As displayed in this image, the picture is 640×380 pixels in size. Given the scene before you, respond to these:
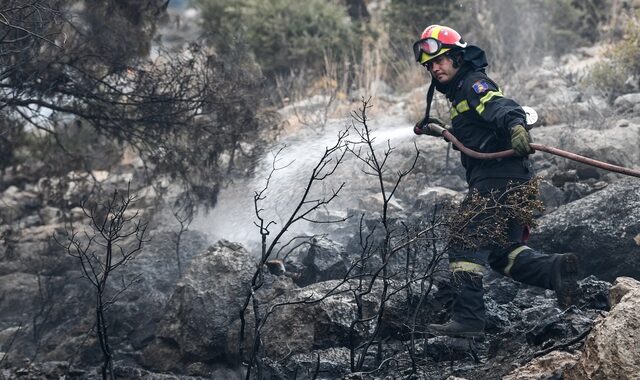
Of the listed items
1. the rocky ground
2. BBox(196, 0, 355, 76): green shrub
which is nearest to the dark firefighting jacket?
the rocky ground

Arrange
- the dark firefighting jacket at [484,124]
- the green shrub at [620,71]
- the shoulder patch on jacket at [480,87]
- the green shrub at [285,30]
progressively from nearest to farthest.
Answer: the dark firefighting jacket at [484,124], the shoulder patch on jacket at [480,87], the green shrub at [620,71], the green shrub at [285,30]

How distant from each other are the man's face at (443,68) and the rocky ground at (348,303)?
120 centimetres

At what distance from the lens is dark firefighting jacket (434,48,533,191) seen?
18.1 ft

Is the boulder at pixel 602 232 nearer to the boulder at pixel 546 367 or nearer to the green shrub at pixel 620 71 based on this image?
the boulder at pixel 546 367

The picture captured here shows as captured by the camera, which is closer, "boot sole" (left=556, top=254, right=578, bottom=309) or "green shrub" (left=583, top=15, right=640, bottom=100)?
"boot sole" (left=556, top=254, right=578, bottom=309)

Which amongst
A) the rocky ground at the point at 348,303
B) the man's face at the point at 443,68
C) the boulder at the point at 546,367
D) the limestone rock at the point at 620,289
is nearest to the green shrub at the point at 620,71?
the rocky ground at the point at 348,303

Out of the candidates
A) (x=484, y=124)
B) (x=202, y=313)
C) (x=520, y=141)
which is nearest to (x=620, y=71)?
(x=484, y=124)

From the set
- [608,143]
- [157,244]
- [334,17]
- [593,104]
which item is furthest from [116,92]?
[334,17]

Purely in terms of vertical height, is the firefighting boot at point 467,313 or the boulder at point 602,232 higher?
the boulder at point 602,232

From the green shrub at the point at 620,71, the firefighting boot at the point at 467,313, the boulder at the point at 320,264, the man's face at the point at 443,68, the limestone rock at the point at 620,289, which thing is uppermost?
the green shrub at the point at 620,71

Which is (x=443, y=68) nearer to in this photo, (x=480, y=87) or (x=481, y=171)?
(x=480, y=87)

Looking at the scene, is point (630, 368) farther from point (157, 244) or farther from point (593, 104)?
point (593, 104)

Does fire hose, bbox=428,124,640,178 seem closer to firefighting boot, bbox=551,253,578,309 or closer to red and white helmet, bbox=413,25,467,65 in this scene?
red and white helmet, bbox=413,25,467,65

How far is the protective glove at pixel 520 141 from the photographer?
5.25m
